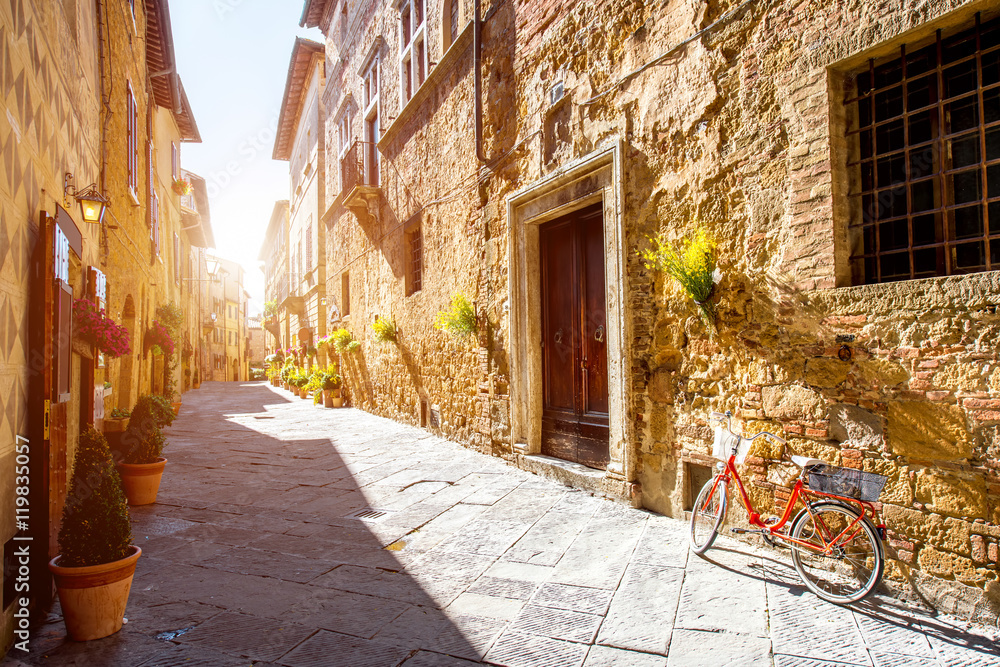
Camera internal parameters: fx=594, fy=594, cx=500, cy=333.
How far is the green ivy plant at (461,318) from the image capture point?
729 cm

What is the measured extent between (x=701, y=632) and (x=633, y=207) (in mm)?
3226

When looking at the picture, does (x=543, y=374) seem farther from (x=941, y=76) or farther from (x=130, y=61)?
(x=130, y=61)

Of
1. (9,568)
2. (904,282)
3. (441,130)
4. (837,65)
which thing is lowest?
(9,568)

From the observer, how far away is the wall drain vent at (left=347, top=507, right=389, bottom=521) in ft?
15.5

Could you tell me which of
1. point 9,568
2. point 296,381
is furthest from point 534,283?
point 296,381

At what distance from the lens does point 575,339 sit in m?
5.95

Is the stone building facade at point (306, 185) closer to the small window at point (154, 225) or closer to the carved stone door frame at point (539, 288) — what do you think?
the small window at point (154, 225)

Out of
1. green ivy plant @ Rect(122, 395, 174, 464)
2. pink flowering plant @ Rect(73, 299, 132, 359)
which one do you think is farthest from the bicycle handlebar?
pink flowering plant @ Rect(73, 299, 132, 359)

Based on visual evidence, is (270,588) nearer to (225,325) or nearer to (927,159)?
(927,159)

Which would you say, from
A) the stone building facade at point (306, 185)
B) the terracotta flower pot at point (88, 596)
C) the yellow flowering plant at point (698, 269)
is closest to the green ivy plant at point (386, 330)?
the yellow flowering plant at point (698, 269)

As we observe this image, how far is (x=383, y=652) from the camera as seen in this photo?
8.55 ft

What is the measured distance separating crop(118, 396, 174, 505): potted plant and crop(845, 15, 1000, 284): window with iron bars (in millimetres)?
5534

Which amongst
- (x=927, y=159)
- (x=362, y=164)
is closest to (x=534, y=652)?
(x=927, y=159)

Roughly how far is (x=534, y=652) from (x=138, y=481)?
403cm
